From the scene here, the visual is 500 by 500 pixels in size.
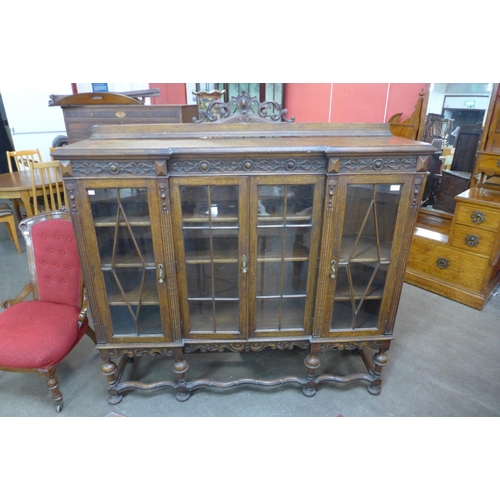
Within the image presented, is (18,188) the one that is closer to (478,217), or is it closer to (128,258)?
(128,258)

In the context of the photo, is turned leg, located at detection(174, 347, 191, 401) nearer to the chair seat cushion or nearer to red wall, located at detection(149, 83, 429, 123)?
the chair seat cushion

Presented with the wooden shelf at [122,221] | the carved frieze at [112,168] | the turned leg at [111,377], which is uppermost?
the carved frieze at [112,168]

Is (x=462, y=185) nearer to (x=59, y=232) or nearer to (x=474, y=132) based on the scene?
(x=474, y=132)

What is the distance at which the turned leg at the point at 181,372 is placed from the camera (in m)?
1.68

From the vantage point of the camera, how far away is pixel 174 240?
4.77 ft

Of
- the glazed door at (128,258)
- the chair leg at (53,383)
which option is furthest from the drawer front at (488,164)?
the chair leg at (53,383)

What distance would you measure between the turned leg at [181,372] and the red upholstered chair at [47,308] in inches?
Result: 21.6

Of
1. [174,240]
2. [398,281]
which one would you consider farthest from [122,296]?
[398,281]

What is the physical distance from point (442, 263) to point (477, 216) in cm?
44

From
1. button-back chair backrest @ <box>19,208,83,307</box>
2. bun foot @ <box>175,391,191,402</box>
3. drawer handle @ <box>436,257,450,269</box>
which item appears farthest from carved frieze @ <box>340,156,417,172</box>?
drawer handle @ <box>436,257,450,269</box>

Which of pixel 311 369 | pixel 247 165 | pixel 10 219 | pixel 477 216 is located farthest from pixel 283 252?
pixel 10 219

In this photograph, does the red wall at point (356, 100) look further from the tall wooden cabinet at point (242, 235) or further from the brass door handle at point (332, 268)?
the brass door handle at point (332, 268)

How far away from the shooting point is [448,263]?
8.55 feet

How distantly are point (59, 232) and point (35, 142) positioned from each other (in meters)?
4.08
